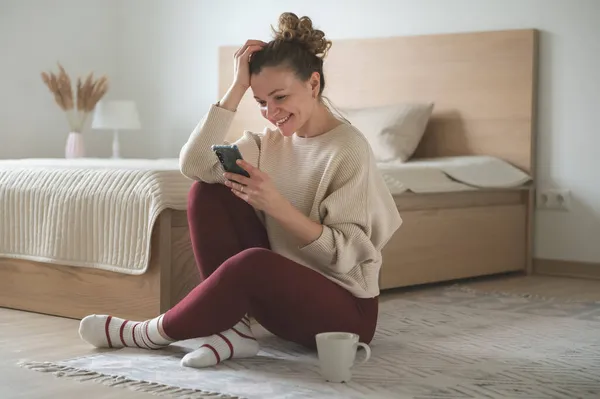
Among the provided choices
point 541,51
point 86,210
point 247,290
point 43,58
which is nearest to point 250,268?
point 247,290

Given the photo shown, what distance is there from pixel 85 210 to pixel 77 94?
2260 mm

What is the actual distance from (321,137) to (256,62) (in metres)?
0.24

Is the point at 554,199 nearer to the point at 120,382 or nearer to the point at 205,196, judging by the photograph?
the point at 205,196

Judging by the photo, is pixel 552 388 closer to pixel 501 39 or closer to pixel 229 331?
pixel 229 331

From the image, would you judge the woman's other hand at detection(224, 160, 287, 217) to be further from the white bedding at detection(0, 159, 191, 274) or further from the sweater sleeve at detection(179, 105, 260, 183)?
the white bedding at detection(0, 159, 191, 274)

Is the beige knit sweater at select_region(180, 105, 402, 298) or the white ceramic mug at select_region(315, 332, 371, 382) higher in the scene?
the beige knit sweater at select_region(180, 105, 402, 298)

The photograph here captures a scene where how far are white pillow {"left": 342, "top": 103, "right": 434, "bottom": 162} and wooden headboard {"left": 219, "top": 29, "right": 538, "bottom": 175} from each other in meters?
0.14

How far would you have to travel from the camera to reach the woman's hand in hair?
2.34 metres

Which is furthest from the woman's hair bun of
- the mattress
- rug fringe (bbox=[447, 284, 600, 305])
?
rug fringe (bbox=[447, 284, 600, 305])

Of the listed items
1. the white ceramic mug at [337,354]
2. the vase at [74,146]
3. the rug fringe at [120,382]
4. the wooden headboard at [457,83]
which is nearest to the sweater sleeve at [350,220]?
the white ceramic mug at [337,354]

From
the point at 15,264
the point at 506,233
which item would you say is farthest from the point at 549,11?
the point at 15,264

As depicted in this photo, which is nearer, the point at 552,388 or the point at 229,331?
the point at 552,388

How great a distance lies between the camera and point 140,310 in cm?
276

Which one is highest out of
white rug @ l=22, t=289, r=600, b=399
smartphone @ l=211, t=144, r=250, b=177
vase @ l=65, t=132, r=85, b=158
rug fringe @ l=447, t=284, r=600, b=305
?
smartphone @ l=211, t=144, r=250, b=177
